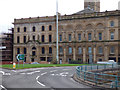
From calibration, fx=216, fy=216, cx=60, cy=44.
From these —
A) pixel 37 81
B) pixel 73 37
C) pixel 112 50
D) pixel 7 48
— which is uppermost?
pixel 73 37

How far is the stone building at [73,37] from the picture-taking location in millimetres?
64125

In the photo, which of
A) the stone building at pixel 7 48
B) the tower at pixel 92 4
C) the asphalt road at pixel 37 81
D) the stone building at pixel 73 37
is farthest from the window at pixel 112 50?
the asphalt road at pixel 37 81

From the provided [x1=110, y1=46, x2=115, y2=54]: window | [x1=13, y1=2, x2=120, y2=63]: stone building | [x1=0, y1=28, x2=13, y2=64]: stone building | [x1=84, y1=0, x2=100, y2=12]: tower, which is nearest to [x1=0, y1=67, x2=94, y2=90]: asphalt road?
[x1=110, y1=46, x2=115, y2=54]: window

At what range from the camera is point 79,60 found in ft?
226

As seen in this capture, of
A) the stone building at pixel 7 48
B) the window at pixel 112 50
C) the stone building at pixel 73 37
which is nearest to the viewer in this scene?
the window at pixel 112 50

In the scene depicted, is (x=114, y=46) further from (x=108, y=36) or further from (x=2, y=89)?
(x=2, y=89)

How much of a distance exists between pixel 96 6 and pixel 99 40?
100.0 ft

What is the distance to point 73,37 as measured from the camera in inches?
2724

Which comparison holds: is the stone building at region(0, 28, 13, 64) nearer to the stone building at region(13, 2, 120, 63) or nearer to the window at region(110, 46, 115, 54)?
the stone building at region(13, 2, 120, 63)

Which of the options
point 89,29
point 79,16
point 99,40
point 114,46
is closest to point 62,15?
point 79,16

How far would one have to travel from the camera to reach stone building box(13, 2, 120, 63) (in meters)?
64.1

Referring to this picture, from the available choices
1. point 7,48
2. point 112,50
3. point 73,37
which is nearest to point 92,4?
point 73,37

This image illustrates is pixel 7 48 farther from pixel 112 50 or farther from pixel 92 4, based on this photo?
pixel 112 50

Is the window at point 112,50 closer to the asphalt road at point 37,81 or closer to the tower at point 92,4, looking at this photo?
the tower at point 92,4
